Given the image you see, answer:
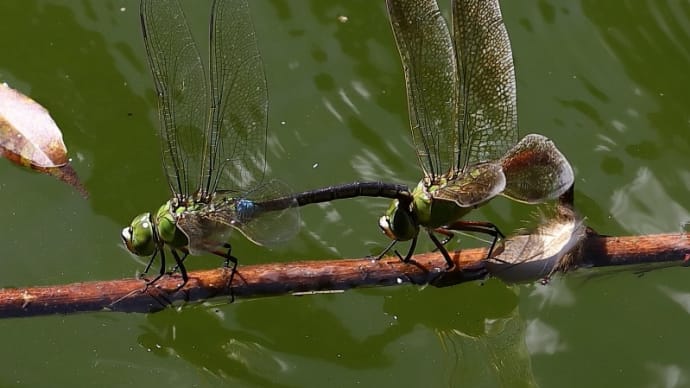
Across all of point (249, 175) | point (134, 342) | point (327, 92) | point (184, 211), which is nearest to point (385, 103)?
point (327, 92)

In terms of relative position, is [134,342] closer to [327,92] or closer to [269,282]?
[269,282]

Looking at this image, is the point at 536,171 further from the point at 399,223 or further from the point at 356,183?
the point at 356,183

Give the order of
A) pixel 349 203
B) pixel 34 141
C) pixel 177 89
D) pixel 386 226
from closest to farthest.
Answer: pixel 177 89
pixel 386 226
pixel 34 141
pixel 349 203

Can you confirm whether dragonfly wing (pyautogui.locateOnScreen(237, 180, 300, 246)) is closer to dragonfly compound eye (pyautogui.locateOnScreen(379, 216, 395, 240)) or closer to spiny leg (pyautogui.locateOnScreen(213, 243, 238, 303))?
spiny leg (pyautogui.locateOnScreen(213, 243, 238, 303))

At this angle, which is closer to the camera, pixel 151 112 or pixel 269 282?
pixel 269 282

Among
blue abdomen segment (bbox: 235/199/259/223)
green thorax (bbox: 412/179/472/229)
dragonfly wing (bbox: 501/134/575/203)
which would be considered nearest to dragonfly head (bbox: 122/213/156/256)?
blue abdomen segment (bbox: 235/199/259/223)

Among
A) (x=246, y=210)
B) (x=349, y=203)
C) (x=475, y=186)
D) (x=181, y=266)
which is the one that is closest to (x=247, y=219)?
(x=246, y=210)

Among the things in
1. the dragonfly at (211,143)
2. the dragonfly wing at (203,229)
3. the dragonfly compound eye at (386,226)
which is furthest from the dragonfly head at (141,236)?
the dragonfly compound eye at (386,226)
